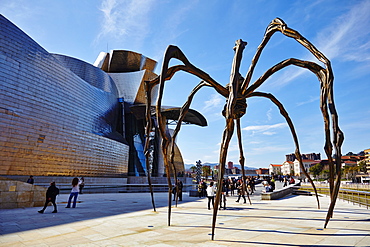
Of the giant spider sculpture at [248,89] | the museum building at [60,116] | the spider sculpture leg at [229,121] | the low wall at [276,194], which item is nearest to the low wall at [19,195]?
the giant spider sculpture at [248,89]

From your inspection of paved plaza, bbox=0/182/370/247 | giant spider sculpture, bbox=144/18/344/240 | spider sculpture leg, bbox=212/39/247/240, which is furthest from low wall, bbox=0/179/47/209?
spider sculpture leg, bbox=212/39/247/240

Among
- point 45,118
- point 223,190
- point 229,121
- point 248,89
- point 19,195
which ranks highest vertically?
point 45,118

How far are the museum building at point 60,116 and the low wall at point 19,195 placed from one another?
36.3 ft

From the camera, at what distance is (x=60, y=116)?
2652 cm

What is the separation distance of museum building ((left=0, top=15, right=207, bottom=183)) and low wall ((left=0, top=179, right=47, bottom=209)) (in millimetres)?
11071

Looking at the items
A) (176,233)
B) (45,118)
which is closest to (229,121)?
(176,233)

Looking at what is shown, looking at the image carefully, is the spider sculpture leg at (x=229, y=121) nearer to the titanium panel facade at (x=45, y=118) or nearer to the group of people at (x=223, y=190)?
the group of people at (x=223, y=190)

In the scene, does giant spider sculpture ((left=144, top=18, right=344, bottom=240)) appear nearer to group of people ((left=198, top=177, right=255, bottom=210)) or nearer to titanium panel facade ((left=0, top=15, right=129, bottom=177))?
group of people ((left=198, top=177, right=255, bottom=210))

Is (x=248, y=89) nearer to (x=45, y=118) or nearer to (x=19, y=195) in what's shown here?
(x=19, y=195)

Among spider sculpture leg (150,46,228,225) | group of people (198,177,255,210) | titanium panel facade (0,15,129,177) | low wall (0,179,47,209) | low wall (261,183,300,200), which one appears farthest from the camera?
titanium panel facade (0,15,129,177)

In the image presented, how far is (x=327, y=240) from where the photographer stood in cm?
508

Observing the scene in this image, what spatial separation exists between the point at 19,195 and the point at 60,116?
17366mm

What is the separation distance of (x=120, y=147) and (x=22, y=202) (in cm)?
2797

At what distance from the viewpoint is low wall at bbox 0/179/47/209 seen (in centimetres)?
1045
